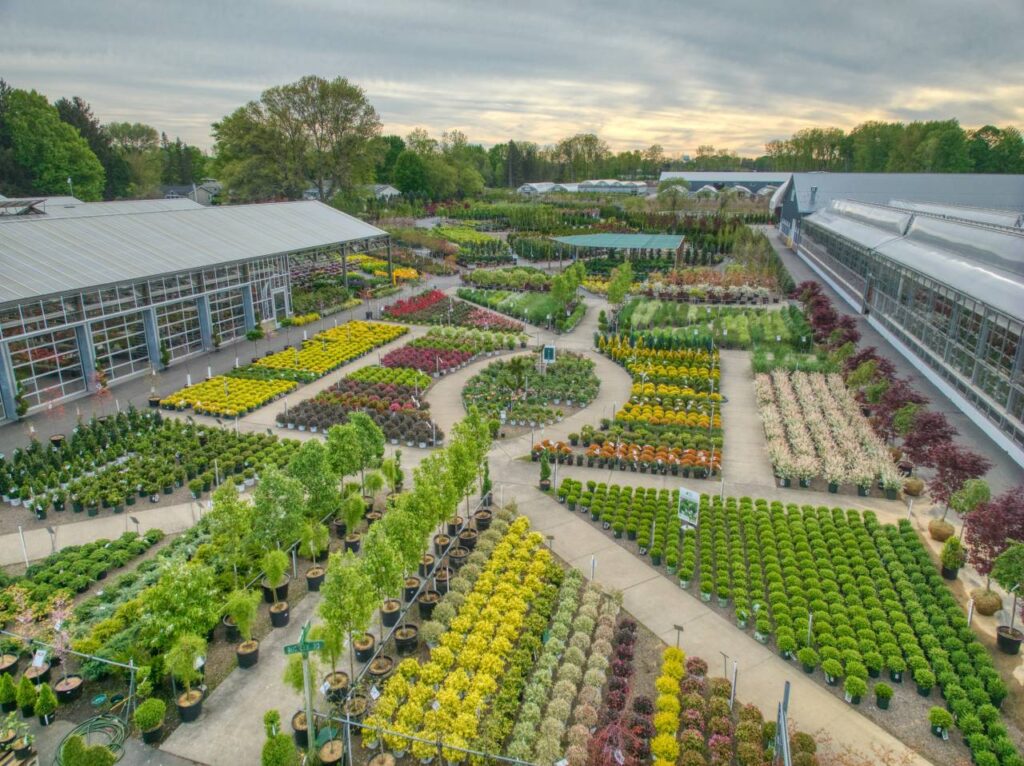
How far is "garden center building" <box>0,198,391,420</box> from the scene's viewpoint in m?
25.5

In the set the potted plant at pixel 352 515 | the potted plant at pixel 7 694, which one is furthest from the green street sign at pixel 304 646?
the potted plant at pixel 352 515

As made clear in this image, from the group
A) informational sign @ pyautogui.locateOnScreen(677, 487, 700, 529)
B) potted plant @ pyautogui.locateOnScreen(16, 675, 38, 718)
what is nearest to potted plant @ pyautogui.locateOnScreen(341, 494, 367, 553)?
potted plant @ pyautogui.locateOnScreen(16, 675, 38, 718)

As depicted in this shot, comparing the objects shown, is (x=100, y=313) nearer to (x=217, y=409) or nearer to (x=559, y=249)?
(x=217, y=409)

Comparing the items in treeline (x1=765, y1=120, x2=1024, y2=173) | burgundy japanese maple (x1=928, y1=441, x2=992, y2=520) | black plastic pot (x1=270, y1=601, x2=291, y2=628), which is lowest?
black plastic pot (x1=270, y1=601, x2=291, y2=628)

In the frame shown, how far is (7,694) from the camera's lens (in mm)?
11781

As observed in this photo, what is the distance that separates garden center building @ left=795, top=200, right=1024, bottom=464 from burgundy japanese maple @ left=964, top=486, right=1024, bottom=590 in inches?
306

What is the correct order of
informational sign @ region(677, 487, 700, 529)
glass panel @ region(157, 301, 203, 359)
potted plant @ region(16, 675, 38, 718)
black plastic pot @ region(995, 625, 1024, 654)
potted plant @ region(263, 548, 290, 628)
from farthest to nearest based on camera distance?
1. glass panel @ region(157, 301, 203, 359)
2. informational sign @ region(677, 487, 700, 529)
3. potted plant @ region(263, 548, 290, 628)
4. black plastic pot @ region(995, 625, 1024, 654)
5. potted plant @ region(16, 675, 38, 718)

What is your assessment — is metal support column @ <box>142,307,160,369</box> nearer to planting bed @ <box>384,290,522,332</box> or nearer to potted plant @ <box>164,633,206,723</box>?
planting bed @ <box>384,290,522,332</box>

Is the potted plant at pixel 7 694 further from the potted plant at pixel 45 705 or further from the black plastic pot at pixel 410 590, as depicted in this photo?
the black plastic pot at pixel 410 590

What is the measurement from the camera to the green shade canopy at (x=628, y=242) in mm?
59188

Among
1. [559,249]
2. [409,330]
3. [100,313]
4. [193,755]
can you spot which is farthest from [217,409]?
[559,249]

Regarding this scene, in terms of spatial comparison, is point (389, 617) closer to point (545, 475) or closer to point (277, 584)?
point (277, 584)

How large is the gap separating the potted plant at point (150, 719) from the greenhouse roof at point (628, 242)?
174ft

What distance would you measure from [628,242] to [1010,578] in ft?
164
